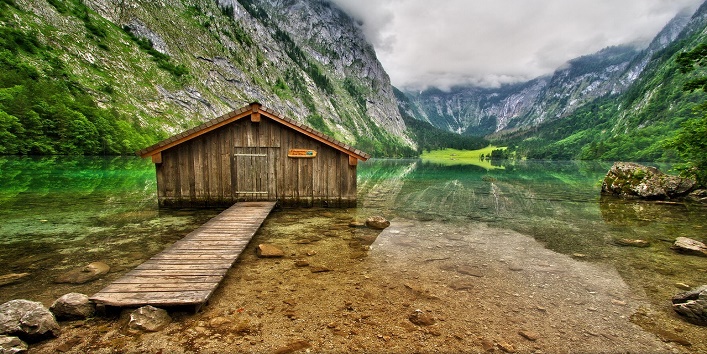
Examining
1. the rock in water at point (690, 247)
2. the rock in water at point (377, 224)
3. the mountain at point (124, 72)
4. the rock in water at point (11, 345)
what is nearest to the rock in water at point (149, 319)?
the rock in water at point (11, 345)

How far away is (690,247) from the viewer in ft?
34.5

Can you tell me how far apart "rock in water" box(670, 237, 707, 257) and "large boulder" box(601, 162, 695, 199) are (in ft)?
55.7

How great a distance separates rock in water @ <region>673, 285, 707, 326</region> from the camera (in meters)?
5.75

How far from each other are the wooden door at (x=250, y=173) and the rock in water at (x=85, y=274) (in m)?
8.36

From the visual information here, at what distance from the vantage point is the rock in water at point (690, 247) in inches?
403

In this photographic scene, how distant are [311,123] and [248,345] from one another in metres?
180

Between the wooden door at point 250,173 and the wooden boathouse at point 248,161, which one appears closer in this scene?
the wooden boathouse at point 248,161

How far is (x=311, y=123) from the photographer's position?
593 ft

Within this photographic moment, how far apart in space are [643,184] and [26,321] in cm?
3403

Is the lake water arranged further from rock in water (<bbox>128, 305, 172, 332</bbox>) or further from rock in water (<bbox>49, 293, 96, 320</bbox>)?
rock in water (<bbox>128, 305, 172, 332</bbox>)

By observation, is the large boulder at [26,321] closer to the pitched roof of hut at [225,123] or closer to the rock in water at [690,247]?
the pitched roof of hut at [225,123]

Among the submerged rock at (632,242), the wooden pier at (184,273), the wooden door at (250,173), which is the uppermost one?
the wooden door at (250,173)

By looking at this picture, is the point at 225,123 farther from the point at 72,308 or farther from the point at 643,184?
the point at 643,184

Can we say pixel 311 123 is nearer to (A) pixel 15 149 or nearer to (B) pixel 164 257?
(A) pixel 15 149
